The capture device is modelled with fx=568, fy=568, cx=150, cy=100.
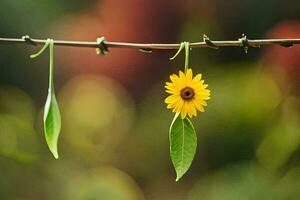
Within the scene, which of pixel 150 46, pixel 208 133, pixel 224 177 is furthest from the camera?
pixel 208 133

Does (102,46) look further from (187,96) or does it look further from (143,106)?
(143,106)

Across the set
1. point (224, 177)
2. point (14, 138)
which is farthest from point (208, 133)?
point (14, 138)

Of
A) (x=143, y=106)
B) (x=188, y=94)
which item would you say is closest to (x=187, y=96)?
(x=188, y=94)

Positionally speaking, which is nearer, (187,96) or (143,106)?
(187,96)

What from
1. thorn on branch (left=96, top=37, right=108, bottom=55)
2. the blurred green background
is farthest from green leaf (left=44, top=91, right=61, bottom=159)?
the blurred green background

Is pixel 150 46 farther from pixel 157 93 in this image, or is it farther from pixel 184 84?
pixel 157 93

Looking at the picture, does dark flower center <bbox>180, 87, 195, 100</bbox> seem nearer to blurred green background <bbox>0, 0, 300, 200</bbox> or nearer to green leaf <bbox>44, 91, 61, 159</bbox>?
green leaf <bbox>44, 91, 61, 159</bbox>

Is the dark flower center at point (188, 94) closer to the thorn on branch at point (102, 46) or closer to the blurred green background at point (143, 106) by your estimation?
the thorn on branch at point (102, 46)
